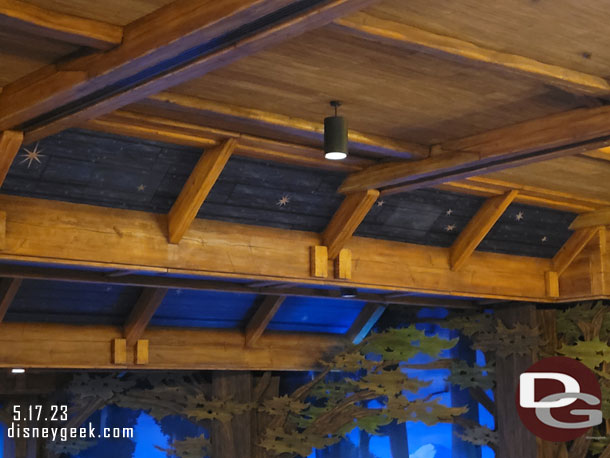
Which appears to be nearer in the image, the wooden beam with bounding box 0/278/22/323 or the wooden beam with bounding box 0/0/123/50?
the wooden beam with bounding box 0/0/123/50

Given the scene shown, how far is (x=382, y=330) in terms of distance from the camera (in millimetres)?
9180

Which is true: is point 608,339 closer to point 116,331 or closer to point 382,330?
point 382,330

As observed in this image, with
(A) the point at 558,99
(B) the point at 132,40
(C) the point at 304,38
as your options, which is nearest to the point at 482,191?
(A) the point at 558,99

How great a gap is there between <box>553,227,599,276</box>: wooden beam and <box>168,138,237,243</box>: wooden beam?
11.9ft

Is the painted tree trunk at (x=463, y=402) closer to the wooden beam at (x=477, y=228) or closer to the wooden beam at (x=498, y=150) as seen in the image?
the wooden beam at (x=477, y=228)

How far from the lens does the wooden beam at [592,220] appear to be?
789cm

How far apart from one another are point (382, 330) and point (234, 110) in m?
4.40

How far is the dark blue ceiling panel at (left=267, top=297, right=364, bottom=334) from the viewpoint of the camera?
8477mm

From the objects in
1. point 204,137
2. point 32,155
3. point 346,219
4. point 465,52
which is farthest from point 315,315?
point 465,52

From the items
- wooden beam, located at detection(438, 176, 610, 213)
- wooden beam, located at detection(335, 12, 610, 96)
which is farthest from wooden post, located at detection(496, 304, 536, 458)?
wooden beam, located at detection(335, 12, 610, 96)

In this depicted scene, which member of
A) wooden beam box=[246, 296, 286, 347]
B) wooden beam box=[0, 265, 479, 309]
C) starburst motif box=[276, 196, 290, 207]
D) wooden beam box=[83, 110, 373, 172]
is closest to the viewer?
wooden beam box=[83, 110, 373, 172]

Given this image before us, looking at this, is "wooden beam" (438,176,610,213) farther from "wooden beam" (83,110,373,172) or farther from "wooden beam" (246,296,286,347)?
"wooden beam" (246,296,286,347)

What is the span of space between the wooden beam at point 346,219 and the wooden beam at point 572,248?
2305 millimetres

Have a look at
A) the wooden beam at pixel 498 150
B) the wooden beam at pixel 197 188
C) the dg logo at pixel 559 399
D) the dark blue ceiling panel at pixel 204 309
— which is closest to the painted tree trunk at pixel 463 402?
the dg logo at pixel 559 399
